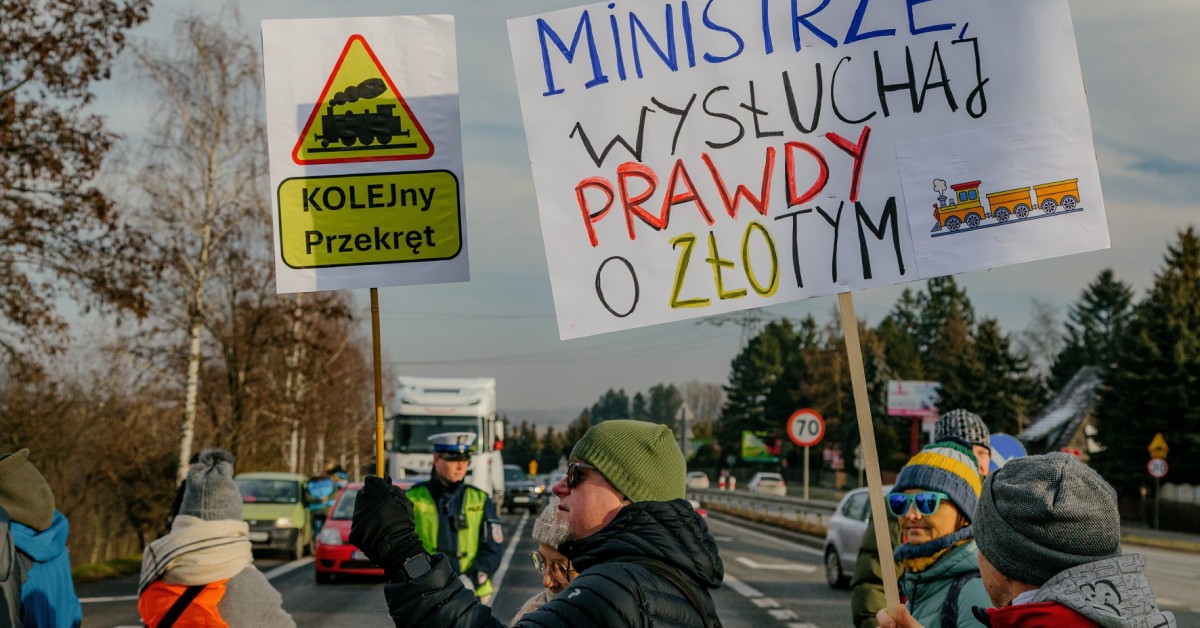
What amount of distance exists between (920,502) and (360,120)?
7.43 ft

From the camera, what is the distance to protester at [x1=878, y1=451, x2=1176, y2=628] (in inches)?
95.3

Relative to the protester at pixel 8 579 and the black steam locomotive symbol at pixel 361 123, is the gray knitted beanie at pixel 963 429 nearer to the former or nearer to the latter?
the black steam locomotive symbol at pixel 361 123

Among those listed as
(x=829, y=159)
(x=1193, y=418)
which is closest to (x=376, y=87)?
(x=829, y=159)

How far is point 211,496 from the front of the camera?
4.62m

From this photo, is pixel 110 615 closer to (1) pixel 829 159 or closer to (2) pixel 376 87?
(2) pixel 376 87

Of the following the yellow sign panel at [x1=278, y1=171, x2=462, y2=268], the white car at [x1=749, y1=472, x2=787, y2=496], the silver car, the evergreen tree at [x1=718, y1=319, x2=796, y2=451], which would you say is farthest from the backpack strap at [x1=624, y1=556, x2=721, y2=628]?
the evergreen tree at [x1=718, y1=319, x2=796, y2=451]

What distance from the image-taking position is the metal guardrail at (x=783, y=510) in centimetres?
3200

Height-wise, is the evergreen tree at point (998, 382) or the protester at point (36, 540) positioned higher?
the evergreen tree at point (998, 382)

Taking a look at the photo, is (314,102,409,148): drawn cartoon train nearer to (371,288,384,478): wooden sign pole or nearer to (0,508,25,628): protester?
(371,288,384,478): wooden sign pole

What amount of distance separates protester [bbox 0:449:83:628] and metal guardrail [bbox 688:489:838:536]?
25519 mm

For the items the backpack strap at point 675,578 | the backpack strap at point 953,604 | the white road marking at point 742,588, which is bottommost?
the white road marking at point 742,588

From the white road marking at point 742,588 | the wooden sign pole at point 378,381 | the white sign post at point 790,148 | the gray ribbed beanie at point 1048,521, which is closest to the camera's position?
the gray ribbed beanie at point 1048,521

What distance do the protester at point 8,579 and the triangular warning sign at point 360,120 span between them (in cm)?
164

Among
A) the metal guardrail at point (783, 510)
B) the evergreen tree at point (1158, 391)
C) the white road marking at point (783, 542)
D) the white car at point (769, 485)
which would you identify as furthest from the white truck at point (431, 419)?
the white car at point (769, 485)
